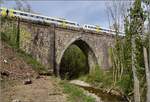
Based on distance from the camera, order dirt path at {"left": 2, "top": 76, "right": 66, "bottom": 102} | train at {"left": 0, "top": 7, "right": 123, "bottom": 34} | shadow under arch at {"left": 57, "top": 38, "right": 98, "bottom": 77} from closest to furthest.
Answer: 1. dirt path at {"left": 2, "top": 76, "right": 66, "bottom": 102}
2. train at {"left": 0, "top": 7, "right": 123, "bottom": 34}
3. shadow under arch at {"left": 57, "top": 38, "right": 98, "bottom": 77}

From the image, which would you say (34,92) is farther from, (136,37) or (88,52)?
(88,52)

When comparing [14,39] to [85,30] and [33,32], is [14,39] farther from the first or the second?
[85,30]

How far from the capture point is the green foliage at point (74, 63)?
3659 cm

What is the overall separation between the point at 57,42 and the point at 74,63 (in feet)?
31.6

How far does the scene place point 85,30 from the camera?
3091 centimetres

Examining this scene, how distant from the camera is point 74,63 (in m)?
37.5

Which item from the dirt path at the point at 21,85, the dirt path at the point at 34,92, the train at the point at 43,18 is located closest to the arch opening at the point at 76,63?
the train at the point at 43,18

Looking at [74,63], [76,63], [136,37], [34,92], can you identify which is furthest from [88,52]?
[34,92]

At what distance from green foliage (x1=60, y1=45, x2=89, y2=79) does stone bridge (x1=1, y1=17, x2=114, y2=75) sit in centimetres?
245

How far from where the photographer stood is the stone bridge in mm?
24953

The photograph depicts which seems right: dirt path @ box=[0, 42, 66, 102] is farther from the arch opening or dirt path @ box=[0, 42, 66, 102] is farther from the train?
the arch opening

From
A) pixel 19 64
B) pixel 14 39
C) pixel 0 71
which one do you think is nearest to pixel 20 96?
pixel 0 71

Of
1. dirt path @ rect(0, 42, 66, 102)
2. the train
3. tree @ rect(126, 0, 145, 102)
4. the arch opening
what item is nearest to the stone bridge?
the arch opening

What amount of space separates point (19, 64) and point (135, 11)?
565 centimetres
